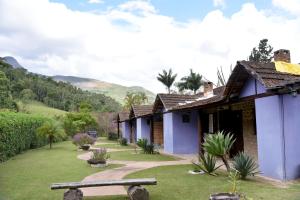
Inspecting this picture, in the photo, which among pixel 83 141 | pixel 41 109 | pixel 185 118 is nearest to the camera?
pixel 185 118

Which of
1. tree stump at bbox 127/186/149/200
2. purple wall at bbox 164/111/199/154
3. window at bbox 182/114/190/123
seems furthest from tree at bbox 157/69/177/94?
tree stump at bbox 127/186/149/200

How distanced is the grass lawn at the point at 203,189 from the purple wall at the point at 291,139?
569 millimetres

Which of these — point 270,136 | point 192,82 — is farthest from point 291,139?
point 192,82

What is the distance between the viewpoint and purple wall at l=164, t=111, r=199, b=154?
69.2ft

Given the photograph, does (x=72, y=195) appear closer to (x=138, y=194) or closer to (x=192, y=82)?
(x=138, y=194)

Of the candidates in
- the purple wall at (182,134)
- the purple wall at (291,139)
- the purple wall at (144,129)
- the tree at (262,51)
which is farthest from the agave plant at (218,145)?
the tree at (262,51)

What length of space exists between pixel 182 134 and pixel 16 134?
10263mm

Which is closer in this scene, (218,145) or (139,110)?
(218,145)

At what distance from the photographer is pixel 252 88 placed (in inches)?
472

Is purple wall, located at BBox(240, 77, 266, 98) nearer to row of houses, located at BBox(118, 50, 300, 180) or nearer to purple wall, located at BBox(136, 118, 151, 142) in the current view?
row of houses, located at BBox(118, 50, 300, 180)

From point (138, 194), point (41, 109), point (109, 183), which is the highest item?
point (41, 109)

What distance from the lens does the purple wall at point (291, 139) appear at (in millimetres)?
10211

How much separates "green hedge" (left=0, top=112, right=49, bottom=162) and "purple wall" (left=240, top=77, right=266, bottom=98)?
40.7 feet

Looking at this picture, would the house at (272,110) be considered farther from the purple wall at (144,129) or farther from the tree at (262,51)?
the tree at (262,51)
